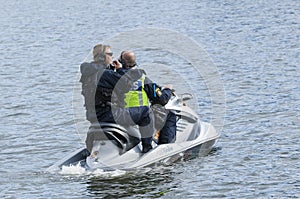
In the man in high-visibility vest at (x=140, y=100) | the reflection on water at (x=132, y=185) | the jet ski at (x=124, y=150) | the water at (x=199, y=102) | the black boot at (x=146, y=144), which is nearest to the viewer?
the reflection on water at (x=132, y=185)

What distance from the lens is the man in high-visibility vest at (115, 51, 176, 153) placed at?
12.8 m

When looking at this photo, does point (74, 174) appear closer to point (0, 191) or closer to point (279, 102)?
point (0, 191)

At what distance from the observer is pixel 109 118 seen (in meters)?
12.6

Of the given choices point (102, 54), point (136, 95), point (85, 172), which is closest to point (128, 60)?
point (102, 54)

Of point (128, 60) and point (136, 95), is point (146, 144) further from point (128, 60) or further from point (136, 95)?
point (128, 60)

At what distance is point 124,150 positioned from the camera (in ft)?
42.1

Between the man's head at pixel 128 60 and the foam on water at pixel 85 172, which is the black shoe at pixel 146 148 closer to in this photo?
the foam on water at pixel 85 172

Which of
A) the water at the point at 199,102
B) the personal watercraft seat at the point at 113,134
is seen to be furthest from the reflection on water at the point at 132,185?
the personal watercraft seat at the point at 113,134

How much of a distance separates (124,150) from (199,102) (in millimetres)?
6889

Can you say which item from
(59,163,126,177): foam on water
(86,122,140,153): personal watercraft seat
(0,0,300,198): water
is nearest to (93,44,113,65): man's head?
(86,122,140,153): personal watercraft seat

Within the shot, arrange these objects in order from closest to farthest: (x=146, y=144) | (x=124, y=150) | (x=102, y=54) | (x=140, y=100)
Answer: (x=102, y=54) < (x=124, y=150) < (x=140, y=100) < (x=146, y=144)

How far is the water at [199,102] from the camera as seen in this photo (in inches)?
481

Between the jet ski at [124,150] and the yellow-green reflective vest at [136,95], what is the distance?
16.2 inches

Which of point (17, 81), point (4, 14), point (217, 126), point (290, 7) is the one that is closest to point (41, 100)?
point (17, 81)
